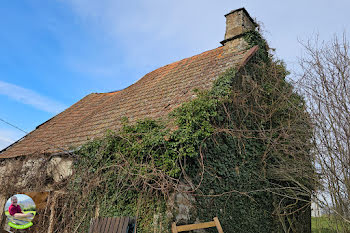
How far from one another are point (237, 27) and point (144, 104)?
12.1 ft

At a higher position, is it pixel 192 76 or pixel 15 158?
pixel 192 76

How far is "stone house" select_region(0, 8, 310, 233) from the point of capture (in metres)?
6.58

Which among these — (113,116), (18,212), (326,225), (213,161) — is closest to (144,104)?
(113,116)

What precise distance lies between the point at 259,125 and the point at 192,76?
91.3 inches

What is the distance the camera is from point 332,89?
20.1 ft

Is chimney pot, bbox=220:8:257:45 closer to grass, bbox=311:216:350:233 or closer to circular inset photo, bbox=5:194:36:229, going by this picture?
grass, bbox=311:216:350:233

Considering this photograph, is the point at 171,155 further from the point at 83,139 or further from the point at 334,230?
the point at 334,230

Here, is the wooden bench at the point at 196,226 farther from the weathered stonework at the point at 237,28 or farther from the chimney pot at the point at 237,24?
the chimney pot at the point at 237,24

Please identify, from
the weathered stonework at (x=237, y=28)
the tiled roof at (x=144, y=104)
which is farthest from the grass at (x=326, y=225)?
the weathered stonework at (x=237, y=28)

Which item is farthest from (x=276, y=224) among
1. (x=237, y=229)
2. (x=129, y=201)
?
(x=129, y=201)

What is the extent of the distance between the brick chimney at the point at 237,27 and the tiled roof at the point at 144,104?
27 centimetres

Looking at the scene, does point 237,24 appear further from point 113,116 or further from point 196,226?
point 196,226

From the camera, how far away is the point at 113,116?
7.93m

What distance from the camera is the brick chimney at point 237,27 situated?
7.96 meters
